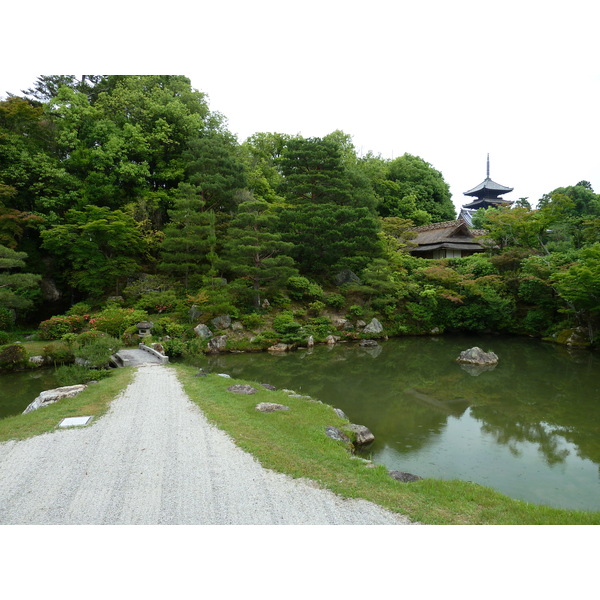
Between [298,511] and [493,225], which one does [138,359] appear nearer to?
[298,511]

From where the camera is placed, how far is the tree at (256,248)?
52.7 ft

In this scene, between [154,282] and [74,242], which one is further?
[154,282]

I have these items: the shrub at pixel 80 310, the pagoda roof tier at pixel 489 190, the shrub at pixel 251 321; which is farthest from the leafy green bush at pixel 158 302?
the pagoda roof tier at pixel 489 190

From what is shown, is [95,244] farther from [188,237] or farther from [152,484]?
[152,484]

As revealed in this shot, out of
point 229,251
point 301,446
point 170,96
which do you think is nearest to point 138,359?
point 229,251

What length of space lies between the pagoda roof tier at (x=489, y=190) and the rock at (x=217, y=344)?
1277 inches

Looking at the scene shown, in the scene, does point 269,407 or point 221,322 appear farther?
point 221,322

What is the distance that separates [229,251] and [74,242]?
264 inches

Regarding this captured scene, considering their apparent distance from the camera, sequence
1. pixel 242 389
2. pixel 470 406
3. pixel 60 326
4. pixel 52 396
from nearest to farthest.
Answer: pixel 52 396
pixel 242 389
pixel 470 406
pixel 60 326

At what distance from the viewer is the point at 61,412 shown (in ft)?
21.6

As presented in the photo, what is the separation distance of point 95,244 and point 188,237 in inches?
154

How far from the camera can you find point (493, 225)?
19.3 metres

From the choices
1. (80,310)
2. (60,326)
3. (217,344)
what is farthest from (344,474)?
(80,310)

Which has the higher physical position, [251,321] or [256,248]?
[256,248]
